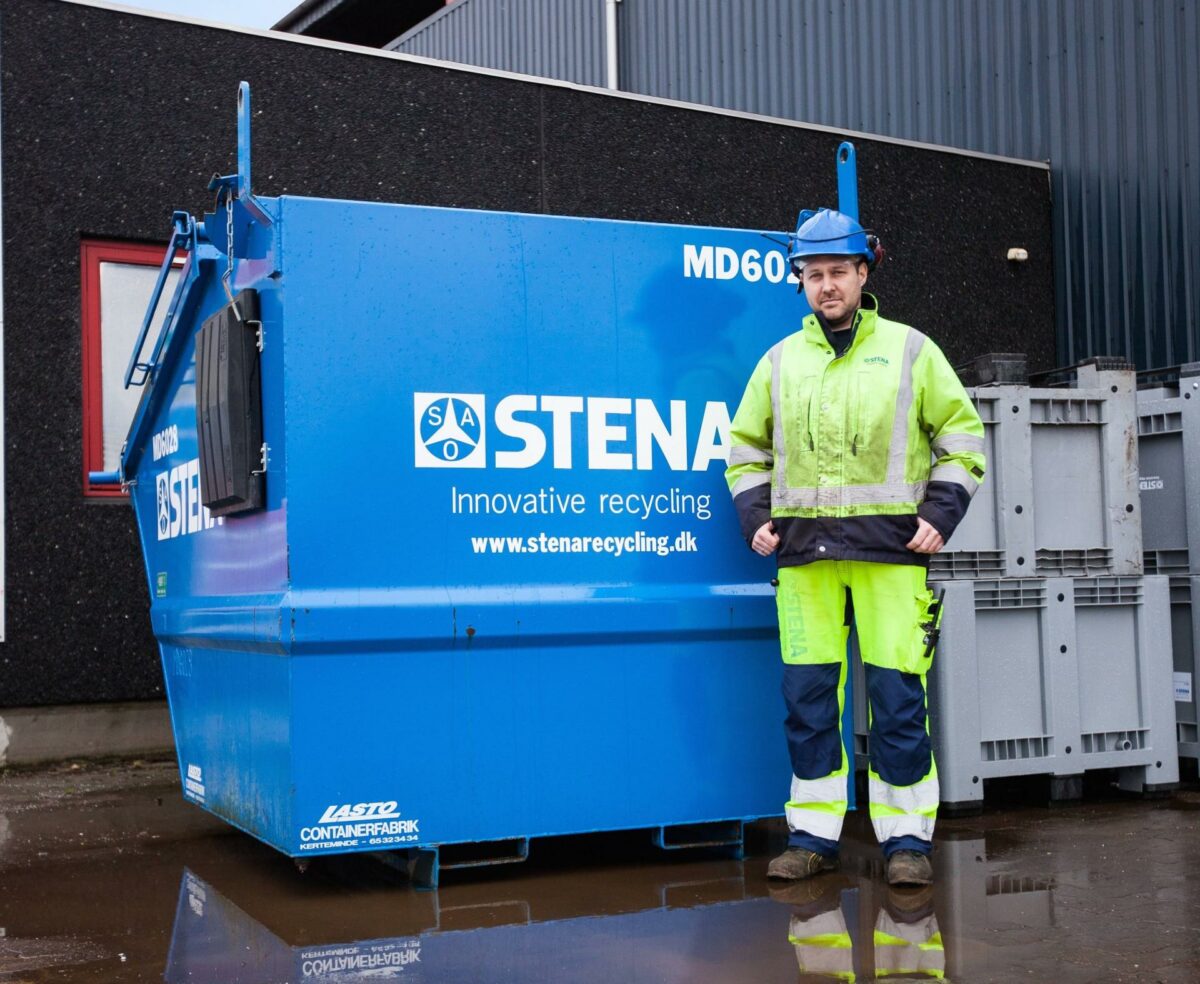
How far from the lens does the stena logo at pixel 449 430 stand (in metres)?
4.39

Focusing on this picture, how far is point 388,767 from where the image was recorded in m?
4.29

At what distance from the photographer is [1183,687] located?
6.22m

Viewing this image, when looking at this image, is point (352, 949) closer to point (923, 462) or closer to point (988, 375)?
point (923, 462)

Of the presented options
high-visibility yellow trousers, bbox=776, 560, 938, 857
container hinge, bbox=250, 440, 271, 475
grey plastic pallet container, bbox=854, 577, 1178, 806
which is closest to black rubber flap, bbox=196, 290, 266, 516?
container hinge, bbox=250, 440, 271, 475

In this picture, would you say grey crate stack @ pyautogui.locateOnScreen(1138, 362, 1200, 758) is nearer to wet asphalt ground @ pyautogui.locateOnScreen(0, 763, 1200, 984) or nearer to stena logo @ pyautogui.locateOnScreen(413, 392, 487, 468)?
wet asphalt ground @ pyautogui.locateOnScreen(0, 763, 1200, 984)

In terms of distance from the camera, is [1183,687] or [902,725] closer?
[902,725]

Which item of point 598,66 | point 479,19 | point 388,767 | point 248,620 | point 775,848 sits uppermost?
point 479,19

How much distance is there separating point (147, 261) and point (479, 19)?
26.9 ft

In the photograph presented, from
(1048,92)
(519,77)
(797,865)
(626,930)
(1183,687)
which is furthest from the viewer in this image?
(1048,92)

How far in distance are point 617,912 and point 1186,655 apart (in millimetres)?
3329

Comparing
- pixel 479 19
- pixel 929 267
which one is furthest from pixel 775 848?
pixel 479 19

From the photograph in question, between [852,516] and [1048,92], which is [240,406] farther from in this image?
[1048,92]

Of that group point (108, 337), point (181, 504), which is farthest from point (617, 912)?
point (108, 337)

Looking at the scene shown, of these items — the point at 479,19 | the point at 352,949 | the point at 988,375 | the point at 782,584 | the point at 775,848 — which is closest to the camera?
the point at 352,949
